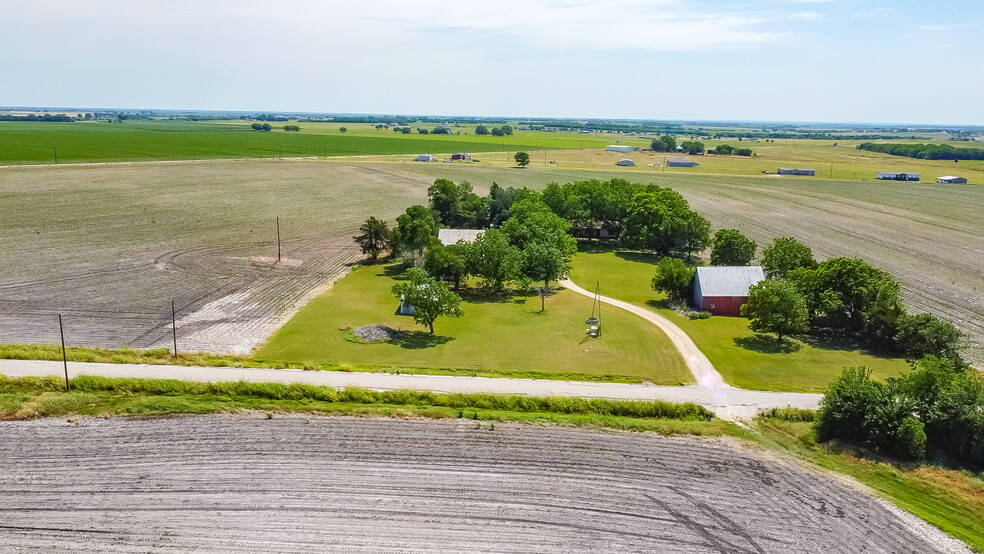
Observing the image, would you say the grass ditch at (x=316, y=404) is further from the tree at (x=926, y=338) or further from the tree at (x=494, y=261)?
the tree at (x=494, y=261)

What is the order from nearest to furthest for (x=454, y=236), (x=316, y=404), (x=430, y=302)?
(x=316, y=404)
(x=430, y=302)
(x=454, y=236)

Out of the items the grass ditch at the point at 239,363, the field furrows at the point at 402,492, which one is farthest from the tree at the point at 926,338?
the grass ditch at the point at 239,363

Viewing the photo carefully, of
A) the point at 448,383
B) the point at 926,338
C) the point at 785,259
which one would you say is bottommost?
the point at 448,383

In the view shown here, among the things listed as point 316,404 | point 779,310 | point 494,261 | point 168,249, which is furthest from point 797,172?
point 316,404

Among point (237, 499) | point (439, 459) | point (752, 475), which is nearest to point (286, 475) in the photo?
point (237, 499)

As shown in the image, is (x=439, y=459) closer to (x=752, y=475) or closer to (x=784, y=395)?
(x=752, y=475)

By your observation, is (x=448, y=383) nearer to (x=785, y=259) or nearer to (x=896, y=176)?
(x=785, y=259)
